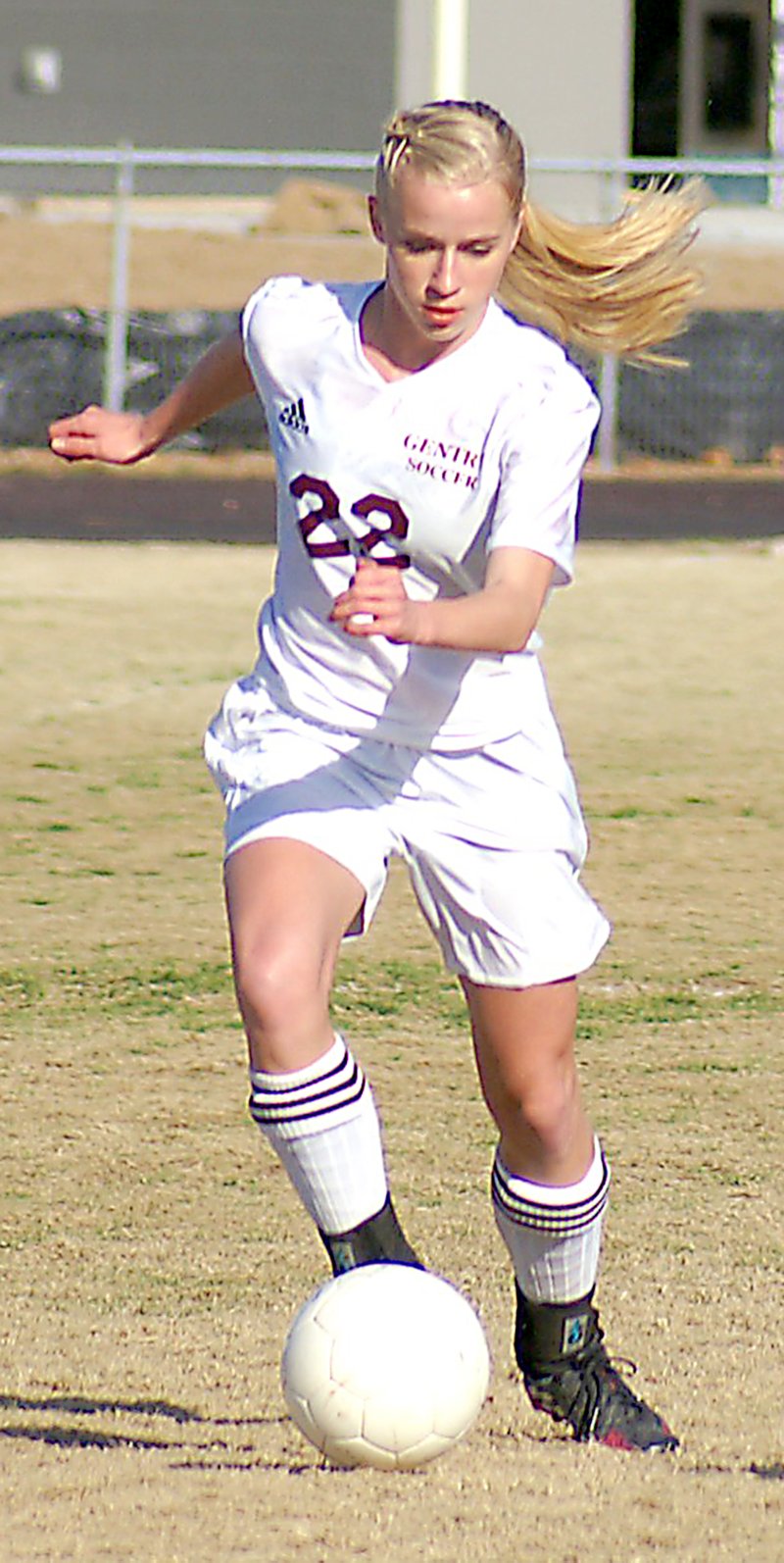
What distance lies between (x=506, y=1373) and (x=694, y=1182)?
1.10 metres

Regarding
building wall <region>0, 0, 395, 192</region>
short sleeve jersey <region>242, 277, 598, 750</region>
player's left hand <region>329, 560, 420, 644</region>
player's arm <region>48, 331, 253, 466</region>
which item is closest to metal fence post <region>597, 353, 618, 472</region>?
building wall <region>0, 0, 395, 192</region>

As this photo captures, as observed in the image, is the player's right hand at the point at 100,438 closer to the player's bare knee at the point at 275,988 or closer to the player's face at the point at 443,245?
the player's face at the point at 443,245

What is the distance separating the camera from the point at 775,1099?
6000mm

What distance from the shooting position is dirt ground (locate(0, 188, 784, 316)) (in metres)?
24.2

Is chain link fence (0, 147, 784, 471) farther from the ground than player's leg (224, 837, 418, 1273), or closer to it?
closer to it

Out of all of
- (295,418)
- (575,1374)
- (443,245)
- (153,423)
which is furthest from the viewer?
Result: (153,423)

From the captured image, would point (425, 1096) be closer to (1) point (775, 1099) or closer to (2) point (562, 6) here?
(1) point (775, 1099)

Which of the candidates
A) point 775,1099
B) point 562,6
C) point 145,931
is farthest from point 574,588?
point 562,6

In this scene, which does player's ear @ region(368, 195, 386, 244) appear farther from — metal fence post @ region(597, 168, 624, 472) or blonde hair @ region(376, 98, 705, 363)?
metal fence post @ region(597, 168, 624, 472)

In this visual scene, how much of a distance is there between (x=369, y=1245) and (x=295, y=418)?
1.29m

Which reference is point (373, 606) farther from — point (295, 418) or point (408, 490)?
point (295, 418)

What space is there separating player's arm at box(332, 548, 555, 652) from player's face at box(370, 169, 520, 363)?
0.37m

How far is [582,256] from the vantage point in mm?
4176

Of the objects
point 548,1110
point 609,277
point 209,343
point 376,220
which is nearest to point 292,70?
point 209,343
